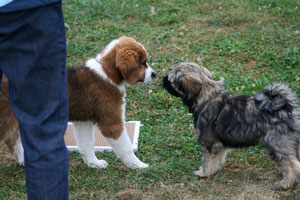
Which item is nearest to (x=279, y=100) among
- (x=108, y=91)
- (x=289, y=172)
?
(x=289, y=172)

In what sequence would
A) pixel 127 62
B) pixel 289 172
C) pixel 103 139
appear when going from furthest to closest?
pixel 103 139 < pixel 127 62 < pixel 289 172

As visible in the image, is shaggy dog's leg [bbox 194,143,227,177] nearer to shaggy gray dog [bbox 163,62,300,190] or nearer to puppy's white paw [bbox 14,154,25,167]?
shaggy gray dog [bbox 163,62,300,190]

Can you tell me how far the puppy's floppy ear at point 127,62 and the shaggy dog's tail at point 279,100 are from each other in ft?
4.41

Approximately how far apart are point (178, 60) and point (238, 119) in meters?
3.24

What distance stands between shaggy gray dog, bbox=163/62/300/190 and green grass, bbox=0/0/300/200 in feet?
0.76

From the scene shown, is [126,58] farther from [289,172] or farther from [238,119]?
[289,172]

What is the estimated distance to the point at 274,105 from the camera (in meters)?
3.79

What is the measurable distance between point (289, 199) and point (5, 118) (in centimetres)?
266

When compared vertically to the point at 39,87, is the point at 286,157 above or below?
below

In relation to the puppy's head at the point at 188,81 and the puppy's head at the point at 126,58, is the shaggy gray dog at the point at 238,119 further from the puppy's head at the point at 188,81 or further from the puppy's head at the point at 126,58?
the puppy's head at the point at 126,58

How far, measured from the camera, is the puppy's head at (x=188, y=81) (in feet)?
13.4

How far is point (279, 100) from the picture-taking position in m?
3.79

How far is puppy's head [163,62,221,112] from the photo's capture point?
408 cm

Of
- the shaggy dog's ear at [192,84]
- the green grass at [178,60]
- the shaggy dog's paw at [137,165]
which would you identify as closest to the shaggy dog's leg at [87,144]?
the green grass at [178,60]
